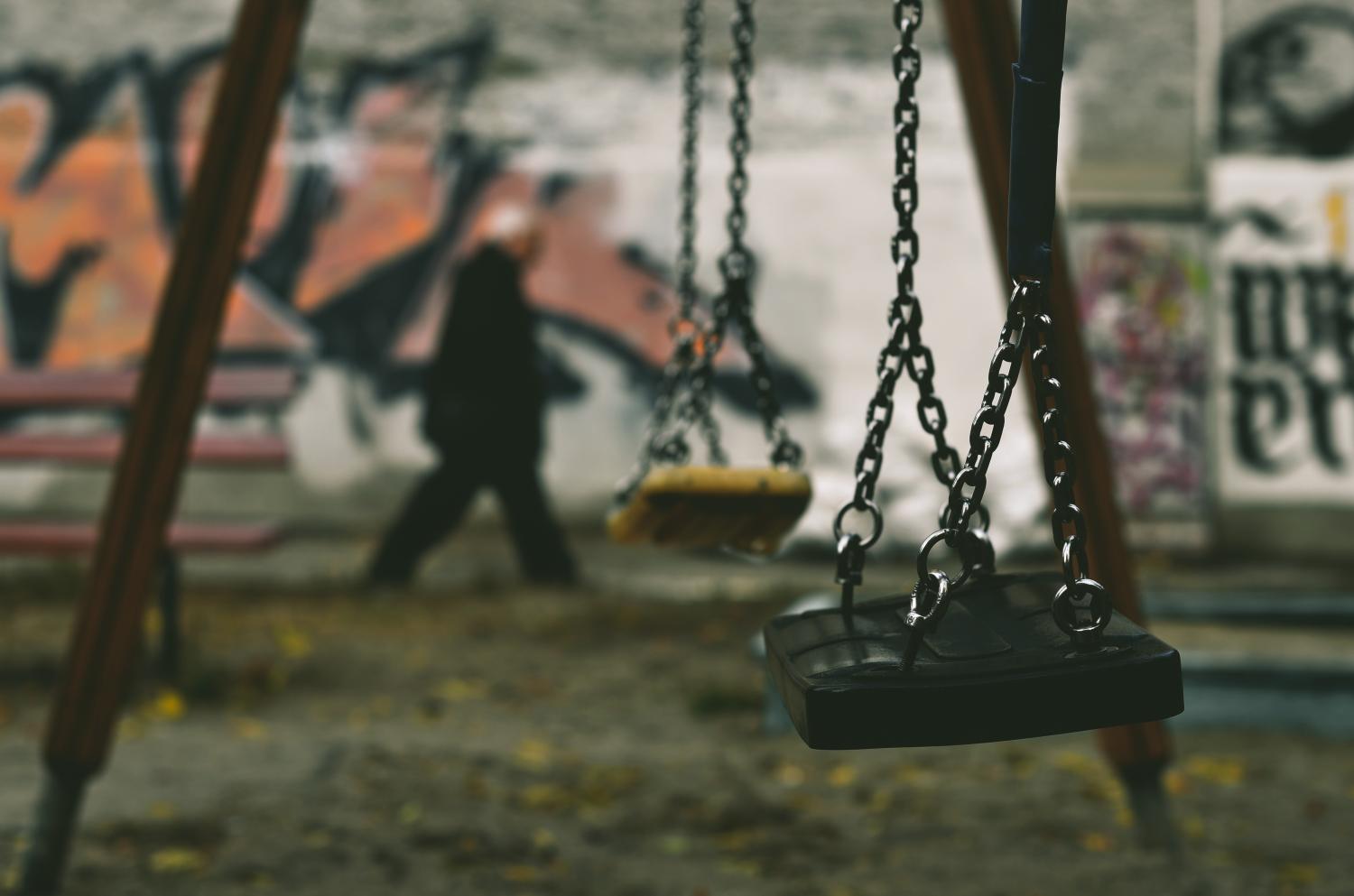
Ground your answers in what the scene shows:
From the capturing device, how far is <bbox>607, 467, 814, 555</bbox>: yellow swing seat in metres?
2.64

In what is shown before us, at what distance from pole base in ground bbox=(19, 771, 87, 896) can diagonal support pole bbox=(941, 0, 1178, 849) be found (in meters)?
2.13

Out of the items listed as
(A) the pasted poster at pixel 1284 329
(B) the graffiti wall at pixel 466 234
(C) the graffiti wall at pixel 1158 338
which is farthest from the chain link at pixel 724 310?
(A) the pasted poster at pixel 1284 329

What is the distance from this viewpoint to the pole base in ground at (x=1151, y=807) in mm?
3207

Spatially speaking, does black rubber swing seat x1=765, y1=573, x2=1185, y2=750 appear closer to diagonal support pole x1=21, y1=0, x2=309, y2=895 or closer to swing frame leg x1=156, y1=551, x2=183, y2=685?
diagonal support pole x1=21, y1=0, x2=309, y2=895

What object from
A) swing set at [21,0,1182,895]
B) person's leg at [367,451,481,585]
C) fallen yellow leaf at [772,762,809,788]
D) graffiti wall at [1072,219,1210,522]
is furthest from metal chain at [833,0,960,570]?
graffiti wall at [1072,219,1210,522]

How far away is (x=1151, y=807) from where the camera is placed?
3.25 m

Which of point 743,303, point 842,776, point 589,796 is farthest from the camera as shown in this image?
point 842,776

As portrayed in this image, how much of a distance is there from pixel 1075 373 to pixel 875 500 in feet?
3.24

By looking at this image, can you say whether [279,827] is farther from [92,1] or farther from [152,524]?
[92,1]

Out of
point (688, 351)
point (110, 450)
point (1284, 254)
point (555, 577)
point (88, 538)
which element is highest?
point (688, 351)

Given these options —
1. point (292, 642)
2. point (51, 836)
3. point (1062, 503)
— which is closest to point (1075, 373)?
point (1062, 503)

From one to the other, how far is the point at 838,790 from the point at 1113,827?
71cm

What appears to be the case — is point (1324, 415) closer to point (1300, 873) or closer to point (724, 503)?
point (1300, 873)

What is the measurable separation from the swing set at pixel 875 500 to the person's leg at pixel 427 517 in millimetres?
3865
